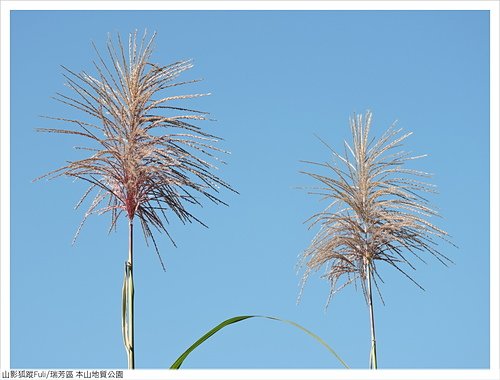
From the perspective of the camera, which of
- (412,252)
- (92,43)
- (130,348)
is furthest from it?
(412,252)

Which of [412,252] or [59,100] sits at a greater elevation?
[59,100]

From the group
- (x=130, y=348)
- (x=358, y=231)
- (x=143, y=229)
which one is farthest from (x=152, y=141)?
(x=358, y=231)

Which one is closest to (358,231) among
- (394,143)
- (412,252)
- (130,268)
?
(412,252)

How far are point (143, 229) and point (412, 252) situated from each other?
84.4 inches

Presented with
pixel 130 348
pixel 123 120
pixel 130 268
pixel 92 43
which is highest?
pixel 92 43

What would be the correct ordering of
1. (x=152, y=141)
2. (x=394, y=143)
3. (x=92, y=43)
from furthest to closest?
1. (x=394, y=143)
2. (x=92, y=43)
3. (x=152, y=141)

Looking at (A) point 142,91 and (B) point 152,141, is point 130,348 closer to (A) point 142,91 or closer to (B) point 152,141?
(B) point 152,141

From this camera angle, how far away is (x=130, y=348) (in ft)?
13.2

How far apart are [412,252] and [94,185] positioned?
235cm

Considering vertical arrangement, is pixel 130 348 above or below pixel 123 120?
below

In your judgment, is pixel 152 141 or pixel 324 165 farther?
pixel 324 165

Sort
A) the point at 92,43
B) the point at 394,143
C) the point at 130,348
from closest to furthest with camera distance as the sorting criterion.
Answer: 1. the point at 130,348
2. the point at 92,43
3. the point at 394,143

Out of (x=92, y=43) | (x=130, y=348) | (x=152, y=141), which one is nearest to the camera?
(x=130, y=348)

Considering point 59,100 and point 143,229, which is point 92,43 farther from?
point 143,229
